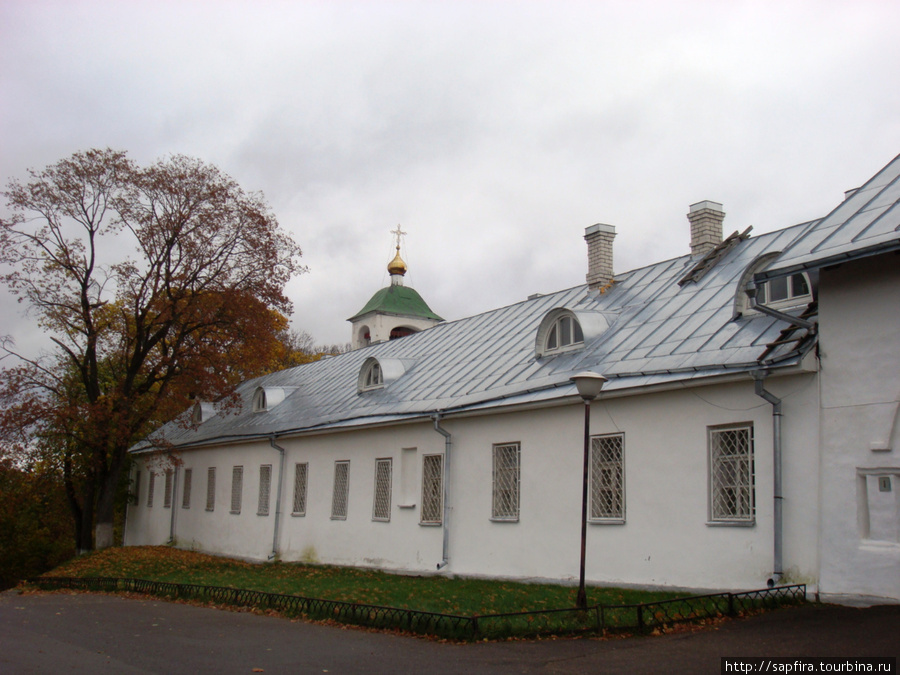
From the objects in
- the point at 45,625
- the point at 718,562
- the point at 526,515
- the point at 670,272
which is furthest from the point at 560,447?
the point at 45,625

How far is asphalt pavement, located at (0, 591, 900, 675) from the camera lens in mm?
7422

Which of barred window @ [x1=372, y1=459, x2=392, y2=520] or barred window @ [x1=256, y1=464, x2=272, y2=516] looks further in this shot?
barred window @ [x1=256, y1=464, x2=272, y2=516]

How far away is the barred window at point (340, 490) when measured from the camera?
66.0 feet

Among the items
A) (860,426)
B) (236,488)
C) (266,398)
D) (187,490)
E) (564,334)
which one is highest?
(564,334)

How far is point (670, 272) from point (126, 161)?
16431 millimetres

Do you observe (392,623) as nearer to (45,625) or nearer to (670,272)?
(45,625)

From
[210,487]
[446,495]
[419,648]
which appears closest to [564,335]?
[446,495]

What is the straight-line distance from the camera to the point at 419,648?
8.41 meters

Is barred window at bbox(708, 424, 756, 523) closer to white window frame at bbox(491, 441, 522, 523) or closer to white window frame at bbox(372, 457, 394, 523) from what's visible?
Result: white window frame at bbox(491, 441, 522, 523)

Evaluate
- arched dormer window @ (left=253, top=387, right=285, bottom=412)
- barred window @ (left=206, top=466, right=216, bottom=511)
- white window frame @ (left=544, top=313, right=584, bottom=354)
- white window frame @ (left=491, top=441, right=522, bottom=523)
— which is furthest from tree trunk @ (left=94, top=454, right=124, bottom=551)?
white window frame @ (left=544, top=313, right=584, bottom=354)

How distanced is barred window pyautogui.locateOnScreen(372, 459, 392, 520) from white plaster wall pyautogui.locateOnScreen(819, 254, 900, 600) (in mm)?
10359

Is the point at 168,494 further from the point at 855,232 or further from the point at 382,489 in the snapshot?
the point at 855,232

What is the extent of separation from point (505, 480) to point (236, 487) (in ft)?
41.3

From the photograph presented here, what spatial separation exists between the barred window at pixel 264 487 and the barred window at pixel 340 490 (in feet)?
12.1
